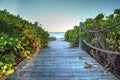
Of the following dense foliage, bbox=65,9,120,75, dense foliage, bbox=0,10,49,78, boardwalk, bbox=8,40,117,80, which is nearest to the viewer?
dense foliage, bbox=0,10,49,78

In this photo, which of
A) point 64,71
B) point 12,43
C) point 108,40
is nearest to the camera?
point 12,43

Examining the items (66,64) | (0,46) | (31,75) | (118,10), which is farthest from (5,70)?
(118,10)

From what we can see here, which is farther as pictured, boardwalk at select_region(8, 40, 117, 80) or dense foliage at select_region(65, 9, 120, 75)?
dense foliage at select_region(65, 9, 120, 75)

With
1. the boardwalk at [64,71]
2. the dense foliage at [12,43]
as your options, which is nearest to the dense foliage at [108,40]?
the boardwalk at [64,71]

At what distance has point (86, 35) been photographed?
1082cm

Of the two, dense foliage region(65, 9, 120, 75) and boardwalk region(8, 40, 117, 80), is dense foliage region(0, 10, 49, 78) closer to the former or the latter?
boardwalk region(8, 40, 117, 80)

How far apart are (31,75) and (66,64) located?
62.8 inches

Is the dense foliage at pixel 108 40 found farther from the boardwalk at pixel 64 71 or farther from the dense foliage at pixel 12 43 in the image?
the dense foliage at pixel 12 43

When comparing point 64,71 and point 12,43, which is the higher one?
point 12,43

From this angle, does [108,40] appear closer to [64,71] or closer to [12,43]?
[64,71]

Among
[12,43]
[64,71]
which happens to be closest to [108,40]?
[64,71]

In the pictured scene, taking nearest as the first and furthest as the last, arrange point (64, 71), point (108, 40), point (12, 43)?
point (12, 43) → point (64, 71) → point (108, 40)

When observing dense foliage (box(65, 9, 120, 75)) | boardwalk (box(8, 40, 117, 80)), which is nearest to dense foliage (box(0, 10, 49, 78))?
boardwalk (box(8, 40, 117, 80))

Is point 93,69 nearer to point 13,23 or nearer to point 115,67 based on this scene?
point 115,67
